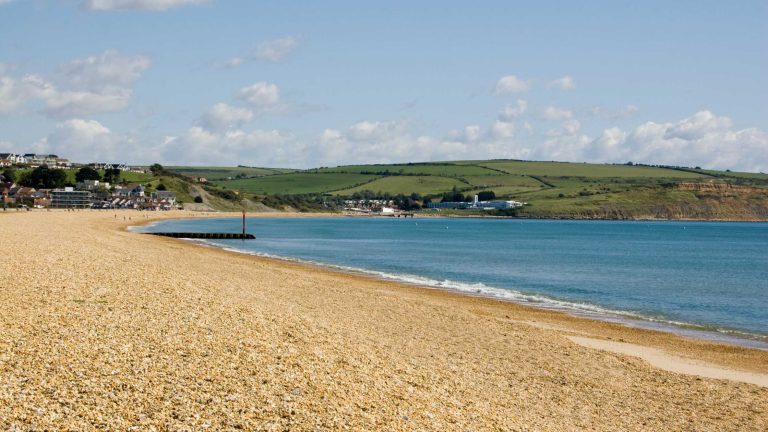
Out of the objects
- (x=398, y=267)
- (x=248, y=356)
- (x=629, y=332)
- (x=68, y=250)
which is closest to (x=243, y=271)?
(x=68, y=250)

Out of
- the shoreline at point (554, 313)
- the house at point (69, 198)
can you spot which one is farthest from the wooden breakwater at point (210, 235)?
the house at point (69, 198)

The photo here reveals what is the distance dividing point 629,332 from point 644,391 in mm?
10182

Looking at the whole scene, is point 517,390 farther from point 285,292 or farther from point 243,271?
point 243,271

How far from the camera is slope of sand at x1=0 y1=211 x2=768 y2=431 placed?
10719 mm

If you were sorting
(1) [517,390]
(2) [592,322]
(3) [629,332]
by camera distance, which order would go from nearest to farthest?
(1) [517,390]
(3) [629,332]
(2) [592,322]

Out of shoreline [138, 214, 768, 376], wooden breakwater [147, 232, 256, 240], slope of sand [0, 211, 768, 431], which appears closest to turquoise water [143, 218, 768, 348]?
shoreline [138, 214, 768, 376]

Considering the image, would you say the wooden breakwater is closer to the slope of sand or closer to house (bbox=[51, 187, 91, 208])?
the slope of sand

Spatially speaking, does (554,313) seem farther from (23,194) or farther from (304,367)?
(23,194)

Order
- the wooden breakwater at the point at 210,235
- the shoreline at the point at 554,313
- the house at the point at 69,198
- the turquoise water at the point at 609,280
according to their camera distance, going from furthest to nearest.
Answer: the house at the point at 69,198, the wooden breakwater at the point at 210,235, the turquoise water at the point at 609,280, the shoreline at the point at 554,313

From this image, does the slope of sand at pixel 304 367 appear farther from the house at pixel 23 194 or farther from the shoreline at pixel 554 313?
the house at pixel 23 194

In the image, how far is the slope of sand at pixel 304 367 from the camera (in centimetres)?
1072

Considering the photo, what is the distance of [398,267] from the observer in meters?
→ 53.7

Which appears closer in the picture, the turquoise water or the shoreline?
the shoreline

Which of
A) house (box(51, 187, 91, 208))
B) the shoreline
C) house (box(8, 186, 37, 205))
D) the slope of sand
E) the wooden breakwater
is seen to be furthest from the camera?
house (box(51, 187, 91, 208))
